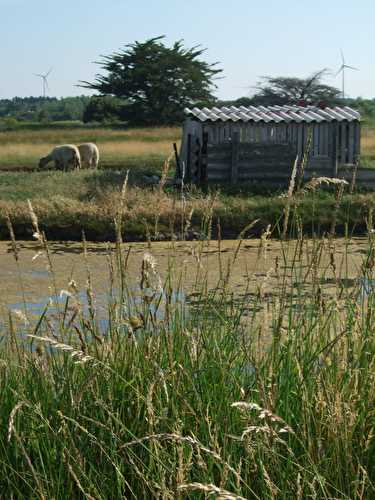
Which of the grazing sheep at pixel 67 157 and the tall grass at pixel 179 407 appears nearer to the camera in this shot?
Answer: the tall grass at pixel 179 407

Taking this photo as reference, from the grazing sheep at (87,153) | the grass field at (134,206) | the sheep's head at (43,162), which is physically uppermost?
the grazing sheep at (87,153)

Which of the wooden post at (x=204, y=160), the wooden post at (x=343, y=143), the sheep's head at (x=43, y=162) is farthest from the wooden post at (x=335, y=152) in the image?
the sheep's head at (x=43, y=162)

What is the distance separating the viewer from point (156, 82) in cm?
4662

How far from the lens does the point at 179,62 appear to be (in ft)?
160

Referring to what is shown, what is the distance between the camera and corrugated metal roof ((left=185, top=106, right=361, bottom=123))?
715 inches

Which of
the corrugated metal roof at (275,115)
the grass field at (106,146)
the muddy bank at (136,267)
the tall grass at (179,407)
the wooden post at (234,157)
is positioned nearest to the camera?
the tall grass at (179,407)

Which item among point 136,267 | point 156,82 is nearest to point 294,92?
point 156,82

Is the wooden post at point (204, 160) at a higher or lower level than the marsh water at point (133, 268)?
higher

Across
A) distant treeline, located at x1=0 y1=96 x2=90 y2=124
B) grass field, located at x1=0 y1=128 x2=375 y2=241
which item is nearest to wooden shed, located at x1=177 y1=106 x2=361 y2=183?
grass field, located at x1=0 y1=128 x2=375 y2=241

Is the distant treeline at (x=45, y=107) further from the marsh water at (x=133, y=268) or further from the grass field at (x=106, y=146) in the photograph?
the marsh water at (x=133, y=268)

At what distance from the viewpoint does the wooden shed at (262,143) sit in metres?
17.9

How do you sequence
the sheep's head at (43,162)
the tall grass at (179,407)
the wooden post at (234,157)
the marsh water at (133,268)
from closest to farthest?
the tall grass at (179,407) → the marsh water at (133,268) → the wooden post at (234,157) → the sheep's head at (43,162)

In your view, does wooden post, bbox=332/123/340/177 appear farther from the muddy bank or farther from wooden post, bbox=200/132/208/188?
the muddy bank

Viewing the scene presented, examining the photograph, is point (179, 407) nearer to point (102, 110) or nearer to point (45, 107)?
point (102, 110)
